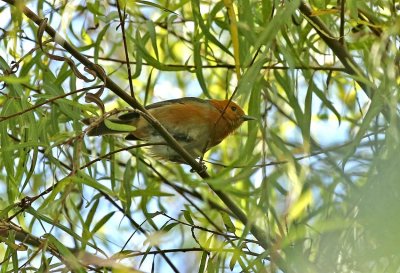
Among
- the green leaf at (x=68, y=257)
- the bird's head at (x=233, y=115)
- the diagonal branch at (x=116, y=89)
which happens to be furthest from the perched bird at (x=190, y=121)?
the green leaf at (x=68, y=257)

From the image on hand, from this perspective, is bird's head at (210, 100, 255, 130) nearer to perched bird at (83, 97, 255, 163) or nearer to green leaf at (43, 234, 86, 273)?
perched bird at (83, 97, 255, 163)

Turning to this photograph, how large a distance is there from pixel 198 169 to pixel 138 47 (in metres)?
0.50

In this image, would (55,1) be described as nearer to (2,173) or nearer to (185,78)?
(2,173)

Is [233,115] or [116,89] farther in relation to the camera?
[233,115]

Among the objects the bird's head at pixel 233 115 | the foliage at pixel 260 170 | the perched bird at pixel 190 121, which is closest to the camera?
the foliage at pixel 260 170

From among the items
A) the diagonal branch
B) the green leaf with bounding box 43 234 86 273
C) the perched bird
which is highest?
the perched bird

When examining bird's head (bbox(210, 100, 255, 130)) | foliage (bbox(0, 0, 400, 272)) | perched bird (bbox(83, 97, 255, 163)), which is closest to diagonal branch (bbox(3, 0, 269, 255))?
foliage (bbox(0, 0, 400, 272))

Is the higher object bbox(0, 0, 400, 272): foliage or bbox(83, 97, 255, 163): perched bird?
bbox(83, 97, 255, 163): perched bird

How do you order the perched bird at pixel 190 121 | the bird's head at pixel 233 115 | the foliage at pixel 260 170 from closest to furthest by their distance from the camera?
the foliage at pixel 260 170 → the perched bird at pixel 190 121 → the bird's head at pixel 233 115

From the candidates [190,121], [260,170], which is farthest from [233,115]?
[260,170]

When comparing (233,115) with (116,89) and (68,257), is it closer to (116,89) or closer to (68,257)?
(116,89)

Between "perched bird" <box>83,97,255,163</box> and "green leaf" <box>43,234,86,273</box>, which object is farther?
"perched bird" <box>83,97,255,163</box>

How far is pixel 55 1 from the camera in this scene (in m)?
3.68

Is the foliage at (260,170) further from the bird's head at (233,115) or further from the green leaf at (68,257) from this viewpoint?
the bird's head at (233,115)
